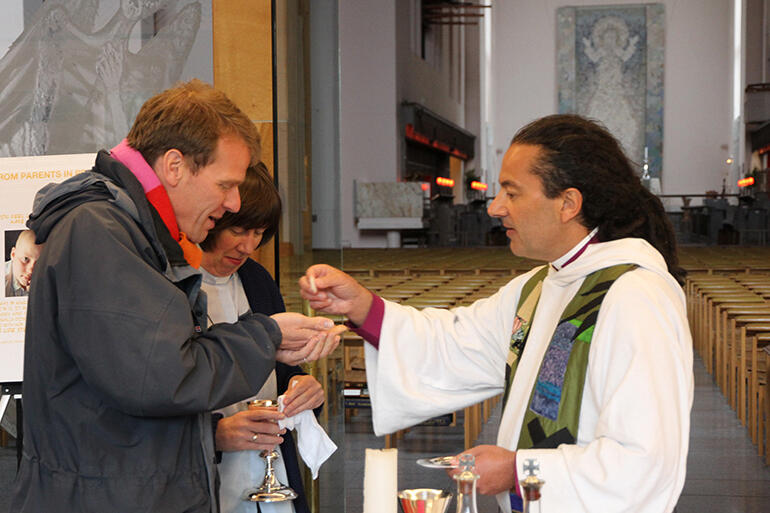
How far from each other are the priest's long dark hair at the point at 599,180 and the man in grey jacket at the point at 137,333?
67 centimetres

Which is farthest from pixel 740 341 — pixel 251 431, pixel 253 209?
pixel 251 431

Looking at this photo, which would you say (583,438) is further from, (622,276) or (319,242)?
(319,242)

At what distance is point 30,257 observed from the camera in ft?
10.2

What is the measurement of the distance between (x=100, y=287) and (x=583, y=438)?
998mm

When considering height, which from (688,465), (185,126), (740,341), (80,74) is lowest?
(688,465)

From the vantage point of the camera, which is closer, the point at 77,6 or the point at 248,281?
the point at 248,281

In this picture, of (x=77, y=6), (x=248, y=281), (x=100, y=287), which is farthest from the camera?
(x=77, y=6)

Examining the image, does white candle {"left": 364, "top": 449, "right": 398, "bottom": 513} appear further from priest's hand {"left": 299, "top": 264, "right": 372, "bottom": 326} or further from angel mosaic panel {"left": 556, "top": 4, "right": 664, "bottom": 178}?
angel mosaic panel {"left": 556, "top": 4, "right": 664, "bottom": 178}

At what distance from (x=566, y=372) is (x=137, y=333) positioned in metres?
0.88

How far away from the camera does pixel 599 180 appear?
2064 millimetres

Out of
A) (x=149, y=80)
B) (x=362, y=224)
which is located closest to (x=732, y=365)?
(x=149, y=80)

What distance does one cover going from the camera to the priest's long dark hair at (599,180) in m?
2.06

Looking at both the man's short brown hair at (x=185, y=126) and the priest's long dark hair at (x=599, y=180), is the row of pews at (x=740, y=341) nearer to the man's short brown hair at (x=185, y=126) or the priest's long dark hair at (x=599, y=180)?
the priest's long dark hair at (x=599, y=180)

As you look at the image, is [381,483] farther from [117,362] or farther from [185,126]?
[185,126]
